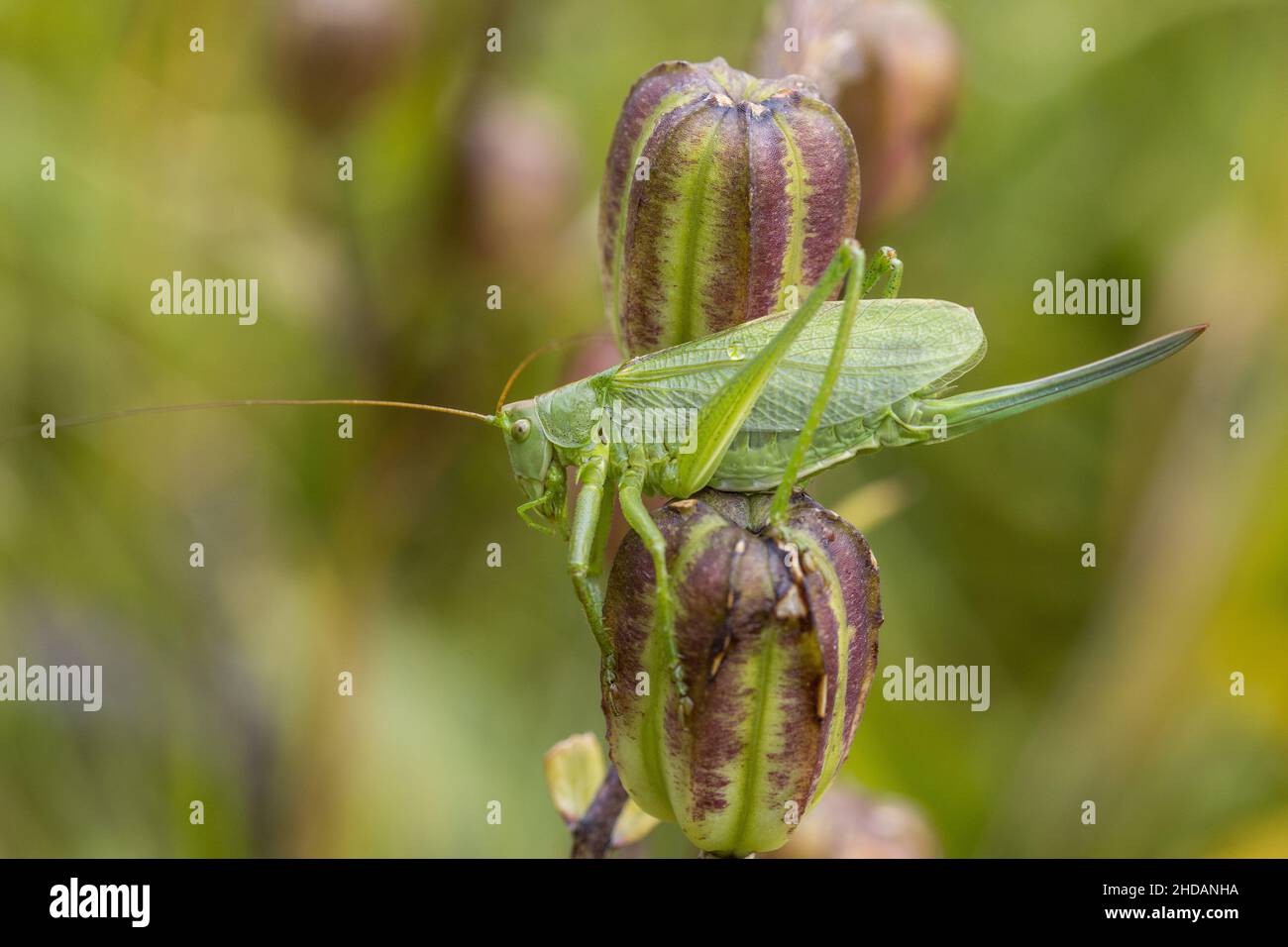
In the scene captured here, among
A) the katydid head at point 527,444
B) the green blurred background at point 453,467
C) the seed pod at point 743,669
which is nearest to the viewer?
the seed pod at point 743,669

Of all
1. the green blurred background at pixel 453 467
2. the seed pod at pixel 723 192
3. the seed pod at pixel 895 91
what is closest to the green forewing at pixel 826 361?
the seed pod at pixel 723 192

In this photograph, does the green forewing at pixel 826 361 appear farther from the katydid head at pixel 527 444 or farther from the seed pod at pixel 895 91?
the seed pod at pixel 895 91

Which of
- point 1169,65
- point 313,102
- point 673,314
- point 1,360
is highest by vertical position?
point 1169,65

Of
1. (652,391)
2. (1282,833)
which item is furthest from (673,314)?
(1282,833)

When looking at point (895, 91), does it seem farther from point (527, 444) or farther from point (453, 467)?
point (453, 467)

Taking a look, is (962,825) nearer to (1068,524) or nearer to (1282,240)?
(1068,524)

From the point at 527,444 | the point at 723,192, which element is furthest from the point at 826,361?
the point at 527,444
